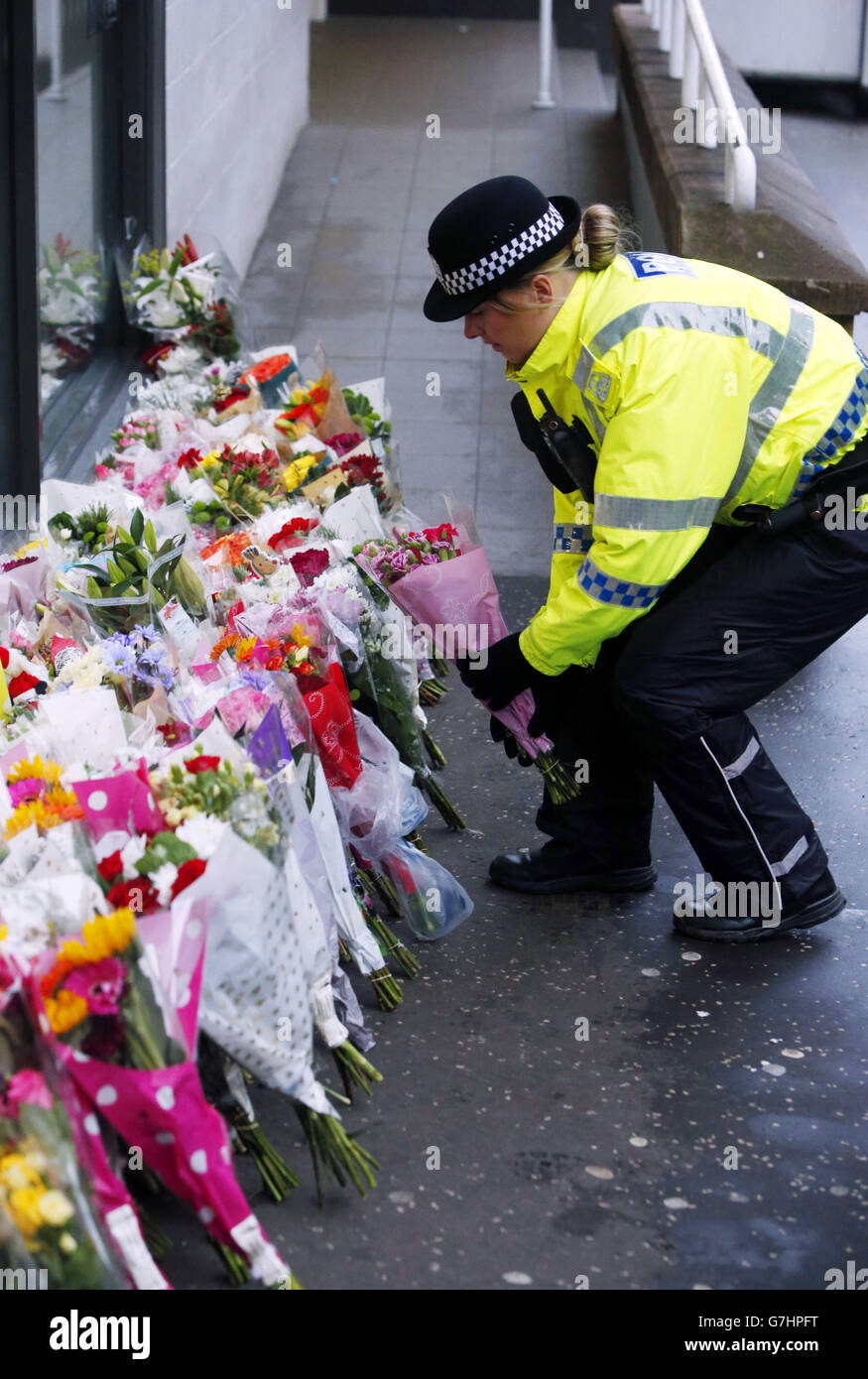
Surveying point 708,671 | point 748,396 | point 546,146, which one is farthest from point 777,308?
point 546,146

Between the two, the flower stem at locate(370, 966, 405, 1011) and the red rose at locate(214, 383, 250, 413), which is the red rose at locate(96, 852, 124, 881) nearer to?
the flower stem at locate(370, 966, 405, 1011)

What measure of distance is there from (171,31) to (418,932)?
4430 millimetres

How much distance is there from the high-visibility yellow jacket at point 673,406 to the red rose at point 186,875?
1.15 meters

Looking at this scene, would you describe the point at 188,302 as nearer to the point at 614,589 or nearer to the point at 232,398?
the point at 232,398

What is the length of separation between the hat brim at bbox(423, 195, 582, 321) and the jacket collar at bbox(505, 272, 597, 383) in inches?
3.5

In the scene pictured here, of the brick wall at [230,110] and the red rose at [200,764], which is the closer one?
the red rose at [200,764]

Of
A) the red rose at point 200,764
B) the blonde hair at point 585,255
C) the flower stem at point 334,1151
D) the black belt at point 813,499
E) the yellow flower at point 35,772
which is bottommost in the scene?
the flower stem at point 334,1151

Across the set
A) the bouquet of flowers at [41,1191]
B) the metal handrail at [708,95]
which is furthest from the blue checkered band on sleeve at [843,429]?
the metal handrail at [708,95]

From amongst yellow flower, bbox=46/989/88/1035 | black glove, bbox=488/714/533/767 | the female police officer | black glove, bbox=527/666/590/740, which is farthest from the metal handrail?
yellow flower, bbox=46/989/88/1035

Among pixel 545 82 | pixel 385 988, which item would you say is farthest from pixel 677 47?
pixel 385 988

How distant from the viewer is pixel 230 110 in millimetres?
7750

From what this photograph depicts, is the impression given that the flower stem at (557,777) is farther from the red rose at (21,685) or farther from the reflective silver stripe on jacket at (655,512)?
the red rose at (21,685)

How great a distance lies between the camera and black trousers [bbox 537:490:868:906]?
333 cm

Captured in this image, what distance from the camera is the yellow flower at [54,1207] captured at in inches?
79.4
